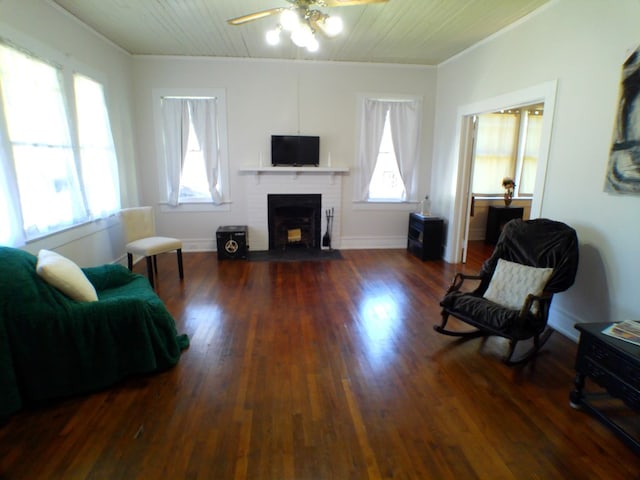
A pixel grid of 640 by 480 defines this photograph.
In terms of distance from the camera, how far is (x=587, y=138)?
2.80 m

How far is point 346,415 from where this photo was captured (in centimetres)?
207

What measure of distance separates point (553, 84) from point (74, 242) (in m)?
4.84

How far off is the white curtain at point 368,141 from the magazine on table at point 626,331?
3954mm

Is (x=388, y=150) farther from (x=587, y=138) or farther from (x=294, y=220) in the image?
(x=587, y=138)

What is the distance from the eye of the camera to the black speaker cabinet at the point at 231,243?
16.7ft

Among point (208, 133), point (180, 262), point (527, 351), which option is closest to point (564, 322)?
point (527, 351)

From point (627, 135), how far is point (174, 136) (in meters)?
5.15

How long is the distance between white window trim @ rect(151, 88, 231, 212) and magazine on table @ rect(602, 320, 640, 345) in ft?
15.7

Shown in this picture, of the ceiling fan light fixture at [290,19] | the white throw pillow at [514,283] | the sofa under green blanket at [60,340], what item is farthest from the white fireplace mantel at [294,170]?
the sofa under green blanket at [60,340]

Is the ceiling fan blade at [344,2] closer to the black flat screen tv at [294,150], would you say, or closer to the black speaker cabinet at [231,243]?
the black flat screen tv at [294,150]

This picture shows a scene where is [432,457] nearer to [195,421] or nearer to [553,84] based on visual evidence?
[195,421]

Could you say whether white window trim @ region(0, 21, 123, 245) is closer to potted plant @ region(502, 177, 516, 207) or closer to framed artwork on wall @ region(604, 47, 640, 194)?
framed artwork on wall @ region(604, 47, 640, 194)

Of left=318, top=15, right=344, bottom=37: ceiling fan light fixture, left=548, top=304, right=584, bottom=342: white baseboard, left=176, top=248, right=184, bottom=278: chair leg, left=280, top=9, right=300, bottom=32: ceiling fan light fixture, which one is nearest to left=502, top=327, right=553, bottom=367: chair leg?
left=548, top=304, right=584, bottom=342: white baseboard

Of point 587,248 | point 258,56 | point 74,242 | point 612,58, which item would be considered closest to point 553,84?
point 612,58
